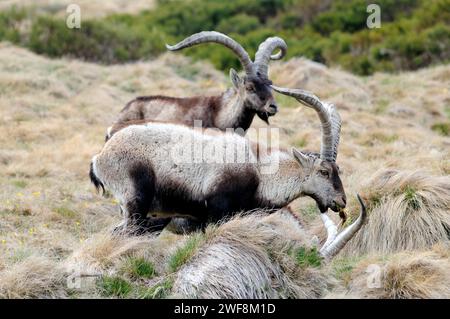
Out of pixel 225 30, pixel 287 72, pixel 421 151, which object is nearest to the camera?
pixel 421 151

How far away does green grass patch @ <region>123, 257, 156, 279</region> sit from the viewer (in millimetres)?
6895

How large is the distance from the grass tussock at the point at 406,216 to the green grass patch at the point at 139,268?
241cm

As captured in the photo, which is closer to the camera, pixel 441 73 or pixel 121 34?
pixel 441 73

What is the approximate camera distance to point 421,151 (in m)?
12.4

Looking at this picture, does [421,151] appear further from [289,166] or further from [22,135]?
[22,135]

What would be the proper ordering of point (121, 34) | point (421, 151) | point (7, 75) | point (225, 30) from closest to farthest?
1. point (421, 151)
2. point (7, 75)
3. point (121, 34)
4. point (225, 30)

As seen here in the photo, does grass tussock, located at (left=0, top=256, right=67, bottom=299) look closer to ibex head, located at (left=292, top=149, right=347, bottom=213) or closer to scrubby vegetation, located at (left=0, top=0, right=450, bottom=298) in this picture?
scrubby vegetation, located at (left=0, top=0, right=450, bottom=298)

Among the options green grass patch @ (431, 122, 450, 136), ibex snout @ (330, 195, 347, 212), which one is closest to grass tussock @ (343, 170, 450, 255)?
ibex snout @ (330, 195, 347, 212)

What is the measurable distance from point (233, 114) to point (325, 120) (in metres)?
3.22

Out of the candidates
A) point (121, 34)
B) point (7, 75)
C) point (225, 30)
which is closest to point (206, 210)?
point (7, 75)

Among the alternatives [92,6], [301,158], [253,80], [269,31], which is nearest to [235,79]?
[253,80]

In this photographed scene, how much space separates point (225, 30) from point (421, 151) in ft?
85.7

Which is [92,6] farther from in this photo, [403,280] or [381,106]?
[403,280]
